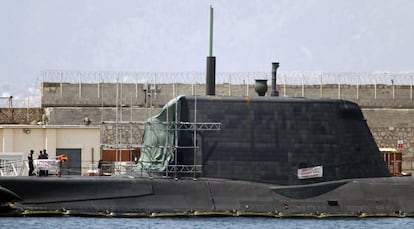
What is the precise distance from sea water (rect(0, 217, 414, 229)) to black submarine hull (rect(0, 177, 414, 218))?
0.22 m

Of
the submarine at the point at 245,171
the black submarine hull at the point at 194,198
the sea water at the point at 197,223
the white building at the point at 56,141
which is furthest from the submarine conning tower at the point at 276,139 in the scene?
the white building at the point at 56,141

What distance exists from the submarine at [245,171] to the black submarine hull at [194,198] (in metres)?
0.03

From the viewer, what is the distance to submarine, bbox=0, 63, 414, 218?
3712 cm

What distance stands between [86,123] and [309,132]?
913 inches

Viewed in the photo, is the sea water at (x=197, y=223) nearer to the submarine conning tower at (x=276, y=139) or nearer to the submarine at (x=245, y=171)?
the submarine at (x=245, y=171)

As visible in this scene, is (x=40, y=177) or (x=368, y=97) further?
(x=368, y=97)

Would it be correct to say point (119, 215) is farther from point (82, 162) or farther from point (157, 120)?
point (82, 162)

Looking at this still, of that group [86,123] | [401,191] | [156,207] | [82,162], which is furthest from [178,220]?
[86,123]

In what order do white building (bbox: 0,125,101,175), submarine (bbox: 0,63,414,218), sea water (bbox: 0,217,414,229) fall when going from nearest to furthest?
sea water (bbox: 0,217,414,229) → submarine (bbox: 0,63,414,218) → white building (bbox: 0,125,101,175)

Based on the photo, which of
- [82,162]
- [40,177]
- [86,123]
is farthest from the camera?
[86,123]

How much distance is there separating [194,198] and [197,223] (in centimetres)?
119

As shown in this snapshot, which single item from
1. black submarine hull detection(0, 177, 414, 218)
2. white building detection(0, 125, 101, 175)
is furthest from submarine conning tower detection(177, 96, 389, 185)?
white building detection(0, 125, 101, 175)

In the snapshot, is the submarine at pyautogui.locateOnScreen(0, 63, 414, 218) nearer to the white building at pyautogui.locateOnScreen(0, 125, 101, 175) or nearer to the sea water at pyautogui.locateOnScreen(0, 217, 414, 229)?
the sea water at pyautogui.locateOnScreen(0, 217, 414, 229)

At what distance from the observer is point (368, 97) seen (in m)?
66.9
